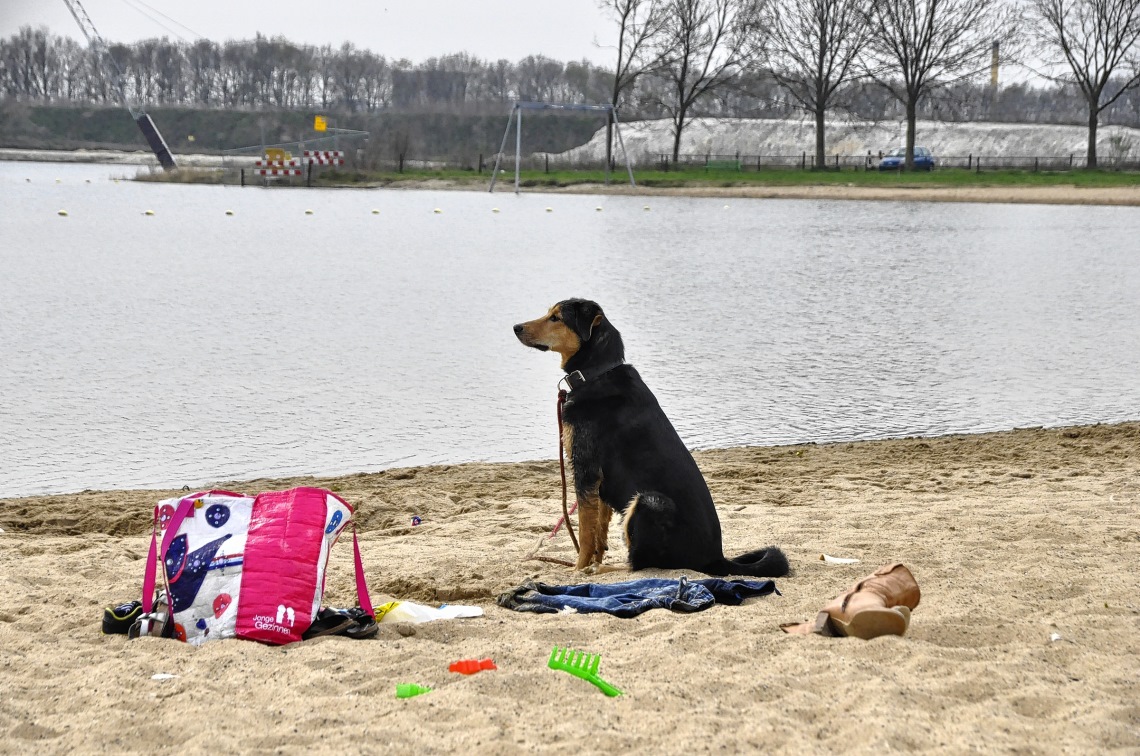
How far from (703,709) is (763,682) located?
275 millimetres

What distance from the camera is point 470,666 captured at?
3.73 meters

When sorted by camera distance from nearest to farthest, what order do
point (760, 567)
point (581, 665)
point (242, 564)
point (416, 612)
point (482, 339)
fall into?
point (581, 665) < point (242, 564) < point (416, 612) < point (760, 567) < point (482, 339)

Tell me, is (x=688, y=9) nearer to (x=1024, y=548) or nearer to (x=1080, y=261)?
(x=1080, y=261)

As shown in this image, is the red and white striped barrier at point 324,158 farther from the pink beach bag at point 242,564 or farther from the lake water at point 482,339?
the pink beach bag at point 242,564

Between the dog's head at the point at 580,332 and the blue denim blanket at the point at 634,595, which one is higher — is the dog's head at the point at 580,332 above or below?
above

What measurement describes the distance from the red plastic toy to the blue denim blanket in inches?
30.9

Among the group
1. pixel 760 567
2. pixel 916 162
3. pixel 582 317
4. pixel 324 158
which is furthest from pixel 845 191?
pixel 760 567

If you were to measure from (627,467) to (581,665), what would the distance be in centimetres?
154

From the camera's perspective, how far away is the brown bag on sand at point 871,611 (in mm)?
3920

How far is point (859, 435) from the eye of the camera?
9.25 m

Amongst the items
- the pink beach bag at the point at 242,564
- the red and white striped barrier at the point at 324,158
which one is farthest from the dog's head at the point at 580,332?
the red and white striped barrier at the point at 324,158

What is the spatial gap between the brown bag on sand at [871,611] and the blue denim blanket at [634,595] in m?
0.48

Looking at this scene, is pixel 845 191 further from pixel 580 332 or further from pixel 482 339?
pixel 580 332

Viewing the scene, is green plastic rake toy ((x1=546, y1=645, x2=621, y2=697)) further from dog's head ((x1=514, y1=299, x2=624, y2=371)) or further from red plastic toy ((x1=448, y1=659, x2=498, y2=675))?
dog's head ((x1=514, y1=299, x2=624, y2=371))
